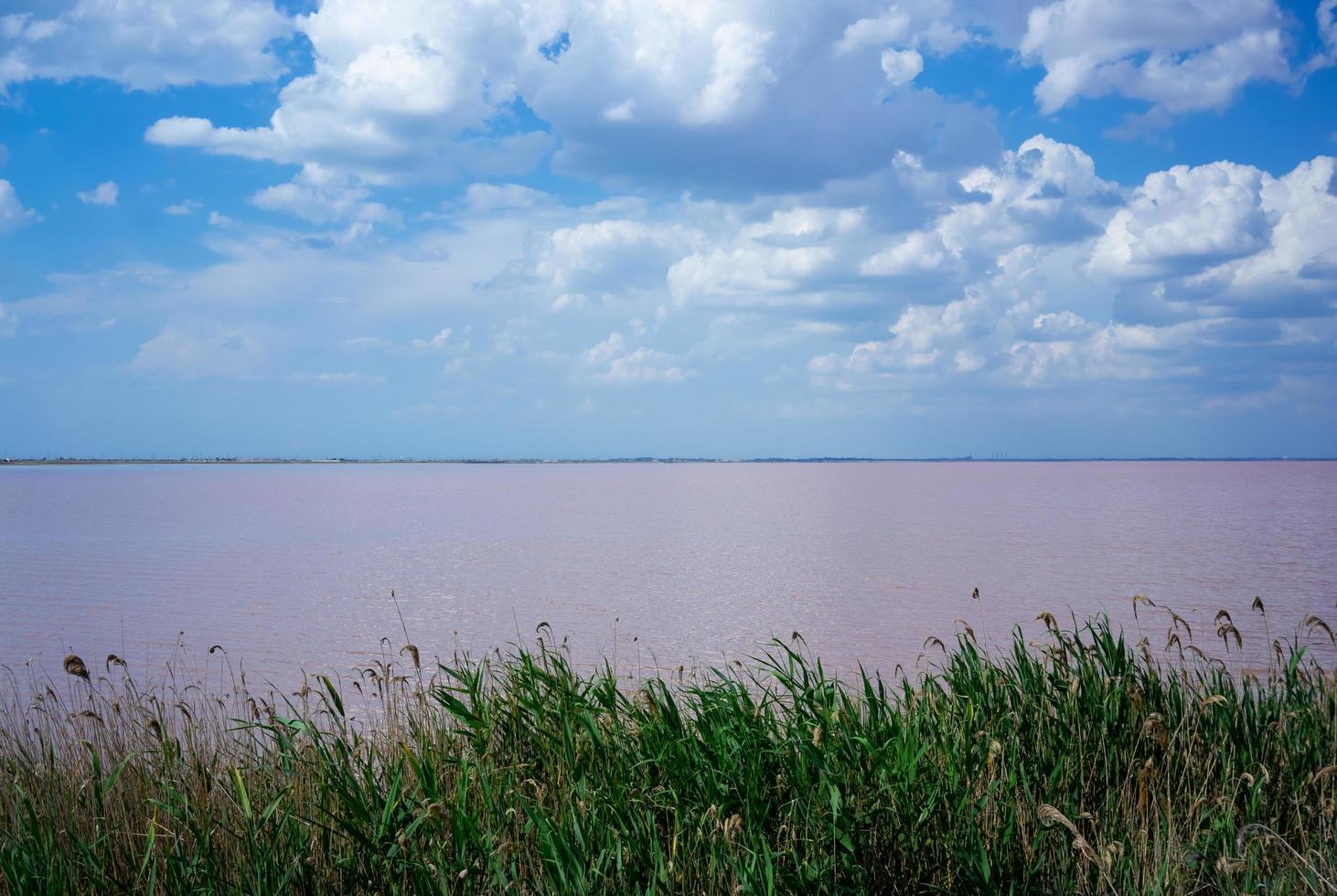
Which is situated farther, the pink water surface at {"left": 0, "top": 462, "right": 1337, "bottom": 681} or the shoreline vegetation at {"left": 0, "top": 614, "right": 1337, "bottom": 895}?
the pink water surface at {"left": 0, "top": 462, "right": 1337, "bottom": 681}

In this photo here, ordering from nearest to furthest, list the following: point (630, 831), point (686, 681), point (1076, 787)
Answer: point (630, 831) < point (1076, 787) < point (686, 681)

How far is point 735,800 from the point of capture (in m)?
5.10

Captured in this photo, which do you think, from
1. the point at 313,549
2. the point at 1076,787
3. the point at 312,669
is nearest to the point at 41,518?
the point at 313,549

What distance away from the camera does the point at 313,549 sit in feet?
100

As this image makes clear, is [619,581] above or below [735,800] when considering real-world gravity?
below

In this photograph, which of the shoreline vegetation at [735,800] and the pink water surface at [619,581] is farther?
the pink water surface at [619,581]

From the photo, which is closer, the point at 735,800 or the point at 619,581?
the point at 735,800

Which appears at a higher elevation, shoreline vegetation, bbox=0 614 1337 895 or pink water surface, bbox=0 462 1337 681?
shoreline vegetation, bbox=0 614 1337 895

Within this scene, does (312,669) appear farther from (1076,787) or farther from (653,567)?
(653,567)

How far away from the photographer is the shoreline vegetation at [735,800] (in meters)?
4.41

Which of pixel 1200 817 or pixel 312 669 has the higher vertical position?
pixel 1200 817

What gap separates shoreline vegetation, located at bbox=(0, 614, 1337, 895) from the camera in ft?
14.5

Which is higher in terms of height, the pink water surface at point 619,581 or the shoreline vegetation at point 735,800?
the shoreline vegetation at point 735,800

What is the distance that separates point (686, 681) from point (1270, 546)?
26.3 meters
